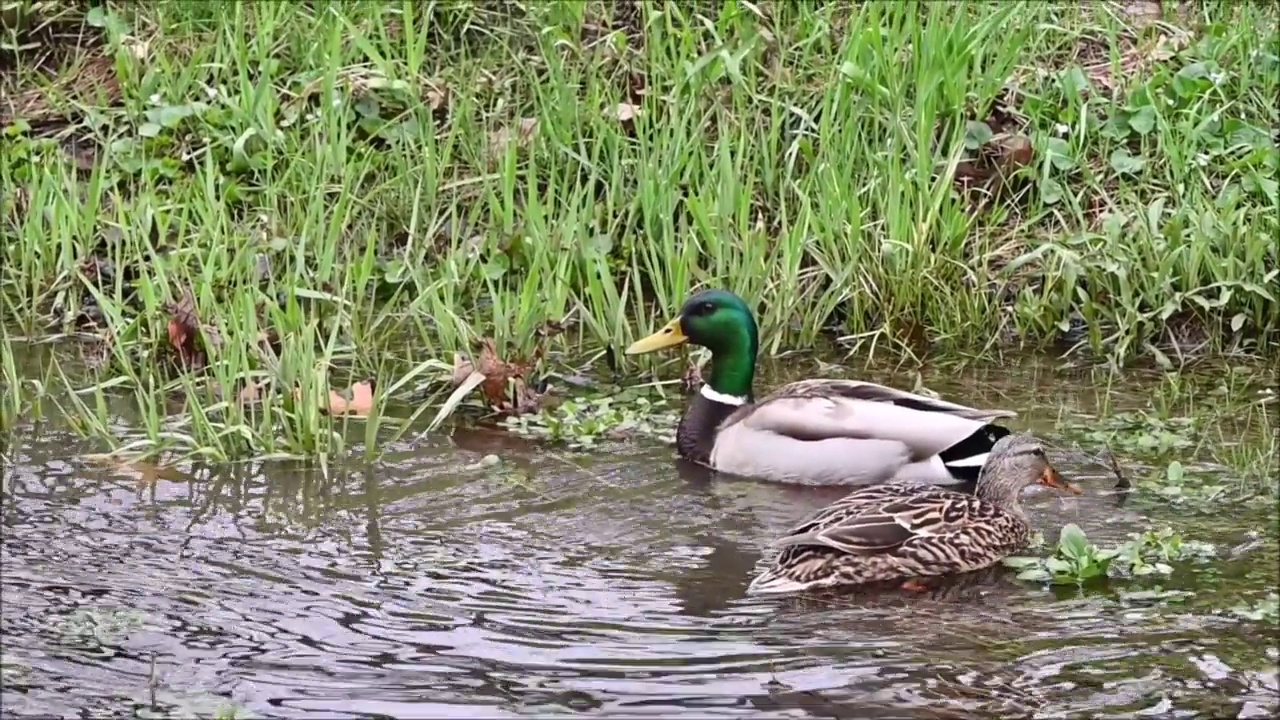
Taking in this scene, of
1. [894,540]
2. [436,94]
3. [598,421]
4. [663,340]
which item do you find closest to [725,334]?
[663,340]

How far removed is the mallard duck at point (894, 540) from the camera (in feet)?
17.6

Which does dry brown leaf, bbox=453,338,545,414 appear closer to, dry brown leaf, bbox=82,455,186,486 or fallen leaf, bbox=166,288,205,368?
fallen leaf, bbox=166,288,205,368

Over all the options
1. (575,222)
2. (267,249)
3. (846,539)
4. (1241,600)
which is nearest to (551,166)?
(575,222)

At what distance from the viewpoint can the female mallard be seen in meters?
6.52

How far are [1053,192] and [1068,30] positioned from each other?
1046 millimetres

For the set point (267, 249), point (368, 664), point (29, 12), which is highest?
point (29, 12)

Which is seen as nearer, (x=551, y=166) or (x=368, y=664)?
(x=368, y=664)

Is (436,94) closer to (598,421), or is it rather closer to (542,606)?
(598,421)

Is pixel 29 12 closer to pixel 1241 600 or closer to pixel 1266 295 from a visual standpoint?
pixel 1266 295

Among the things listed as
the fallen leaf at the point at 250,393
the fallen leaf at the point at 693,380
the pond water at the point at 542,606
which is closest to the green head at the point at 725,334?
the fallen leaf at the point at 693,380

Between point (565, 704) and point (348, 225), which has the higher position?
point (348, 225)

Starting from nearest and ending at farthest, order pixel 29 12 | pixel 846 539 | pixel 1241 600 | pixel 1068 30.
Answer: pixel 1241 600 < pixel 846 539 < pixel 1068 30 < pixel 29 12

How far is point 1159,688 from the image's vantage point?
447 centimetres

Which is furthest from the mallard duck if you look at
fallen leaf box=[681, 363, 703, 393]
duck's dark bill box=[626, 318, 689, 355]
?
fallen leaf box=[681, 363, 703, 393]
